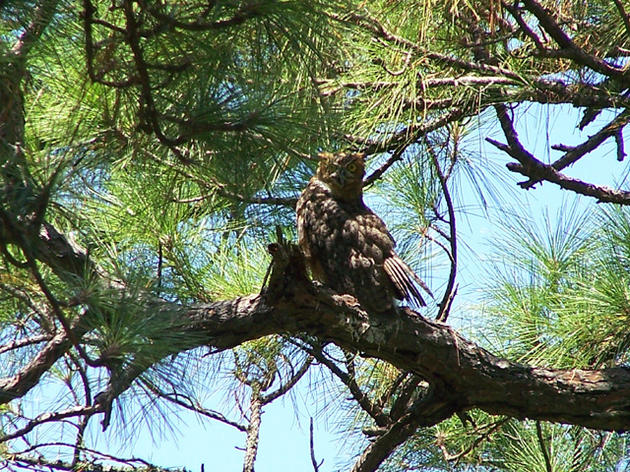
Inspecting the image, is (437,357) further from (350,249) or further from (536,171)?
(536,171)

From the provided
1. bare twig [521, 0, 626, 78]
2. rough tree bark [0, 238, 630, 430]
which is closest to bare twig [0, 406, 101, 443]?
rough tree bark [0, 238, 630, 430]

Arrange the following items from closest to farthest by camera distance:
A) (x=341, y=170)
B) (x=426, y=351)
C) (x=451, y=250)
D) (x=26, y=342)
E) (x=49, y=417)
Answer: (x=49, y=417)
(x=26, y=342)
(x=426, y=351)
(x=451, y=250)
(x=341, y=170)

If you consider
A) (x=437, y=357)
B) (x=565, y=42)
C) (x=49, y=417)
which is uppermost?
(x=565, y=42)

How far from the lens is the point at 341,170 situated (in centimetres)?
255

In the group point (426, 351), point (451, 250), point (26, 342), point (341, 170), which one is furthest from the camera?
point (341, 170)

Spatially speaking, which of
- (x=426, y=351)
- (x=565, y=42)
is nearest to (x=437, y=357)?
(x=426, y=351)

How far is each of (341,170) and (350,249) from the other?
0.27 m

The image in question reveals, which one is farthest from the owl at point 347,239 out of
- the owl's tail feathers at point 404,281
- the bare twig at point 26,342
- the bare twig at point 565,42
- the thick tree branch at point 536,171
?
the bare twig at point 26,342

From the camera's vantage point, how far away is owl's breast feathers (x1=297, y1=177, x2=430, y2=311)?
7.50 feet

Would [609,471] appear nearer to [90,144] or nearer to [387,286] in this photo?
[387,286]

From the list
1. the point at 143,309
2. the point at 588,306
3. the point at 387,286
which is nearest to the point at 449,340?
the point at 387,286

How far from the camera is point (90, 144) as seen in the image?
1715 mm

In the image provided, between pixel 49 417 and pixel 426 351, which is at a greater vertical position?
pixel 426 351

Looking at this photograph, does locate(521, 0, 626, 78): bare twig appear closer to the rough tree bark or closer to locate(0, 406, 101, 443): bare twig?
the rough tree bark
